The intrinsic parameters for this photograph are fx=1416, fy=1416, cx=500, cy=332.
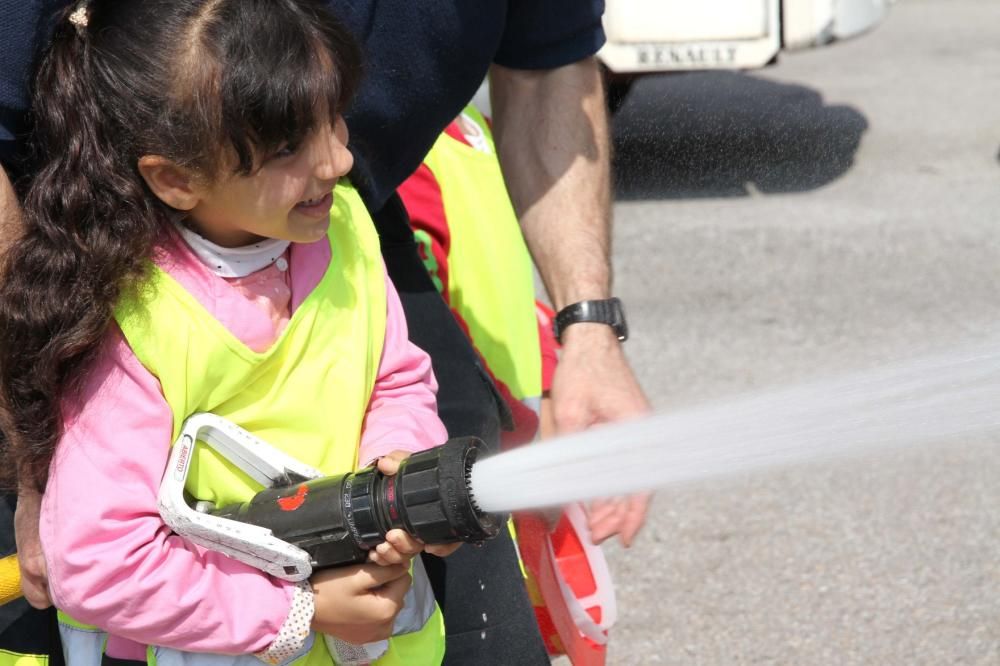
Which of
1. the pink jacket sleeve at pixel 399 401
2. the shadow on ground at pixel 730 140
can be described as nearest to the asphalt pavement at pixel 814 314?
the shadow on ground at pixel 730 140

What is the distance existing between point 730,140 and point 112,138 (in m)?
6.84

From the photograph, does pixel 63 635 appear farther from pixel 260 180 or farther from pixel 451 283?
pixel 451 283

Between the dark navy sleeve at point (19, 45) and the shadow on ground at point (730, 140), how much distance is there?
5.58 m

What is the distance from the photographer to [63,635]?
1.88m

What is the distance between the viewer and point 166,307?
1718 mm

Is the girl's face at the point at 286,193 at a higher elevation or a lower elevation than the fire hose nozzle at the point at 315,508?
higher

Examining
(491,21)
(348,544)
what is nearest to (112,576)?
(348,544)

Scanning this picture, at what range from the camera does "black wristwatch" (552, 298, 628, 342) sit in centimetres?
222

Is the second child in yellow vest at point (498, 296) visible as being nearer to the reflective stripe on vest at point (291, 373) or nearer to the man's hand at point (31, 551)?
the reflective stripe on vest at point (291, 373)

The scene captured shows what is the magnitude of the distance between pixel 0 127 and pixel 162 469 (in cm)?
47

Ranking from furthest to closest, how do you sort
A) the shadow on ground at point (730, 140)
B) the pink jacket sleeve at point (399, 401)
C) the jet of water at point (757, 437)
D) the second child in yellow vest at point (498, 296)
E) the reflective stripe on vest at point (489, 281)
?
the shadow on ground at point (730, 140), the reflective stripe on vest at point (489, 281), the second child in yellow vest at point (498, 296), the pink jacket sleeve at point (399, 401), the jet of water at point (757, 437)

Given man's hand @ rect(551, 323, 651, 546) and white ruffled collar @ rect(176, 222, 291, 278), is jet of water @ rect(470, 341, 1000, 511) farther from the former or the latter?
white ruffled collar @ rect(176, 222, 291, 278)

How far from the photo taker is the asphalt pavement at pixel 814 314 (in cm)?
351

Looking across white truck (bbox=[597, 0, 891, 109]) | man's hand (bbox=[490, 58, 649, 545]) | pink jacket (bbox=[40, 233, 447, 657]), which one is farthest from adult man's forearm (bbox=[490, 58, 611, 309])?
white truck (bbox=[597, 0, 891, 109])
